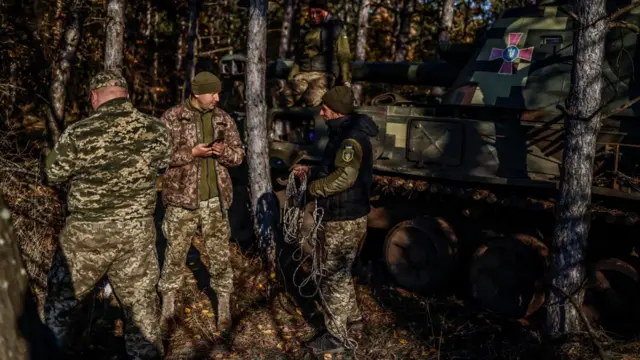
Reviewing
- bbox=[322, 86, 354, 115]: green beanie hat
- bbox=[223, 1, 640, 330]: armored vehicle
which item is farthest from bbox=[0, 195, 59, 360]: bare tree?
bbox=[223, 1, 640, 330]: armored vehicle

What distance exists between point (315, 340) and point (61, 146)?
9.05ft

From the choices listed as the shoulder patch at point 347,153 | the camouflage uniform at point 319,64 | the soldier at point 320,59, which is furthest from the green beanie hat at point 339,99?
the soldier at point 320,59

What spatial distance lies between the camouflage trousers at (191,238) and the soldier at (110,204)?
949 millimetres

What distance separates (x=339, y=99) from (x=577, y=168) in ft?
6.31

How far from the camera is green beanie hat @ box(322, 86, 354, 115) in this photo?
18.6 feet

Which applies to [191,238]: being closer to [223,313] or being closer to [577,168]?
[223,313]

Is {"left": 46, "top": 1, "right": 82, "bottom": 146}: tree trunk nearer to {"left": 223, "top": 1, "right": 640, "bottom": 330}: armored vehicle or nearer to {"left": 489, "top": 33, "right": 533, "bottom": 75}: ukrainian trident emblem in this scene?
{"left": 223, "top": 1, "right": 640, "bottom": 330}: armored vehicle

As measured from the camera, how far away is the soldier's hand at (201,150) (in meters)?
5.90

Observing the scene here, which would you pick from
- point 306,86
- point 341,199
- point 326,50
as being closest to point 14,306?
point 341,199

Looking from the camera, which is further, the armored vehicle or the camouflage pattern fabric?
the armored vehicle

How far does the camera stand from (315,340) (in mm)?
6164

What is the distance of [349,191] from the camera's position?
5.81 metres

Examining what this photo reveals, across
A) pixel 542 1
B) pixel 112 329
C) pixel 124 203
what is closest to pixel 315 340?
pixel 112 329

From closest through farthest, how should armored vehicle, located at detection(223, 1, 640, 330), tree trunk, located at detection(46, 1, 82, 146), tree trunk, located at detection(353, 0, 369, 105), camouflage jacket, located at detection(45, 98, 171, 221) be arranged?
camouflage jacket, located at detection(45, 98, 171, 221), armored vehicle, located at detection(223, 1, 640, 330), tree trunk, located at detection(46, 1, 82, 146), tree trunk, located at detection(353, 0, 369, 105)
